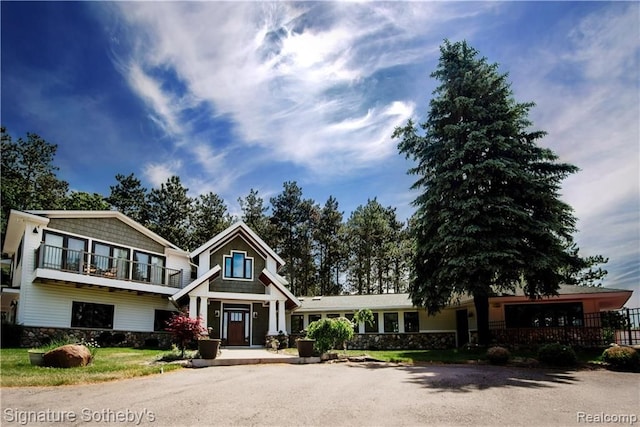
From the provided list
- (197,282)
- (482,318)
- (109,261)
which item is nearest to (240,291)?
(197,282)

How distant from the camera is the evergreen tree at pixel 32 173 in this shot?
34.3m

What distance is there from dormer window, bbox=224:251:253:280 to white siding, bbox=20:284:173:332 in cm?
409

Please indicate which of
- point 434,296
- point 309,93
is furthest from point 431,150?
point 309,93

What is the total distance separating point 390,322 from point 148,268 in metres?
14.8

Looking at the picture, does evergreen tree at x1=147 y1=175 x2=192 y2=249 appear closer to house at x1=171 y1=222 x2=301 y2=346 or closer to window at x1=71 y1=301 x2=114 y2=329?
house at x1=171 y1=222 x2=301 y2=346

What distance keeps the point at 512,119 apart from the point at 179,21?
14.5m

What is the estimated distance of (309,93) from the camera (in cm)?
1395

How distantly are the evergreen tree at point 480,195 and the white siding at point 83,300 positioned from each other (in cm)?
1411

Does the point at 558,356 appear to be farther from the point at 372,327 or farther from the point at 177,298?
the point at 177,298

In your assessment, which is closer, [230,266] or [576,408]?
[576,408]

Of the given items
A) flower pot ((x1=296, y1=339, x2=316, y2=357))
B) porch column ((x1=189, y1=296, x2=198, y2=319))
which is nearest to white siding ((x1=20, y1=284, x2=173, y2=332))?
porch column ((x1=189, y1=296, x2=198, y2=319))

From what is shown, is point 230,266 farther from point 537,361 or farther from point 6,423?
point 6,423

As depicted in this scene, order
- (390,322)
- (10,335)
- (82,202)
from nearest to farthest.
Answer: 1. (10,335)
2. (390,322)
3. (82,202)

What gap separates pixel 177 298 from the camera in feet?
71.3
